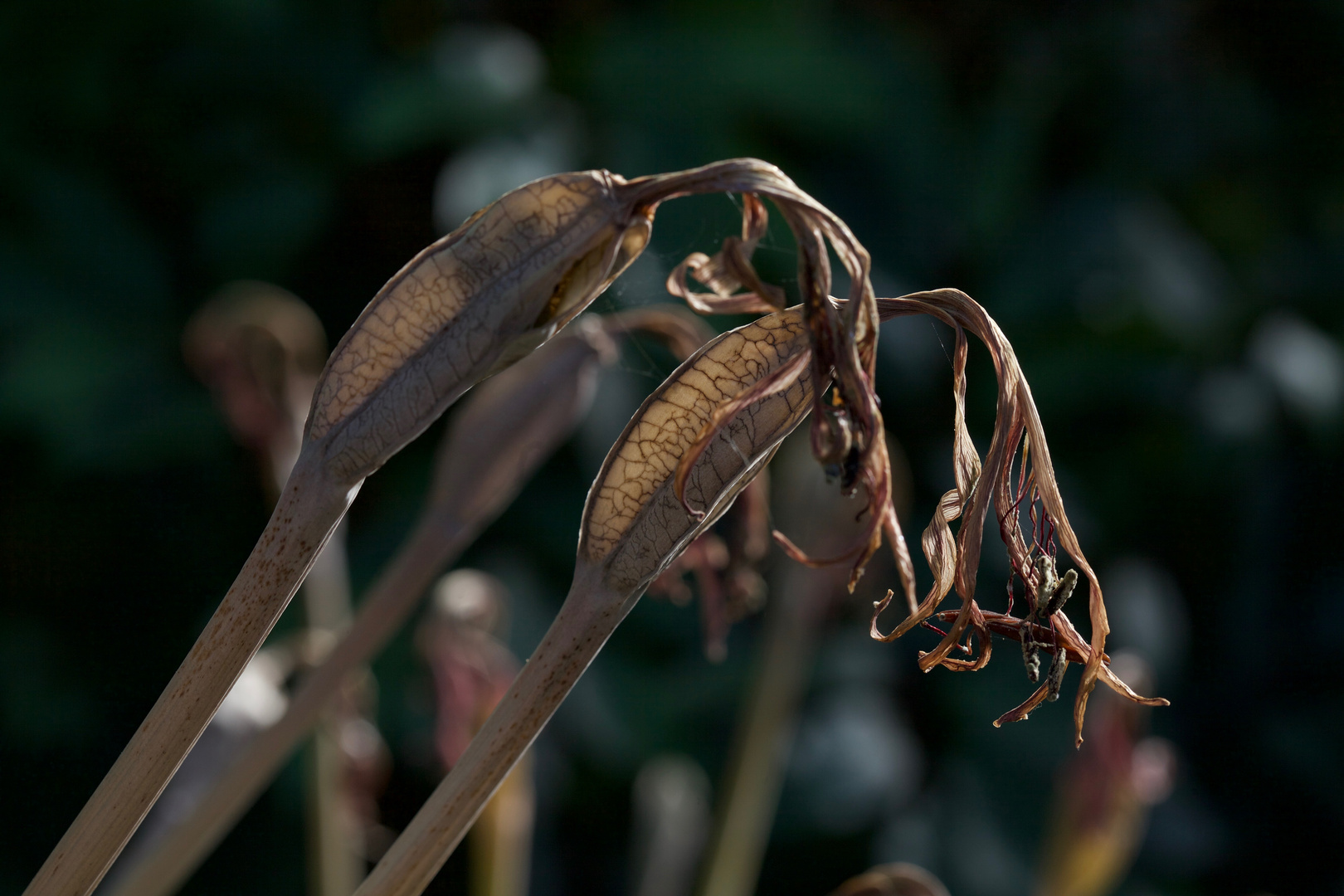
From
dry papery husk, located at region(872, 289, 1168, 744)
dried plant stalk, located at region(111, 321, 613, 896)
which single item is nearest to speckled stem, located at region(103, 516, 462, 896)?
dried plant stalk, located at region(111, 321, 613, 896)

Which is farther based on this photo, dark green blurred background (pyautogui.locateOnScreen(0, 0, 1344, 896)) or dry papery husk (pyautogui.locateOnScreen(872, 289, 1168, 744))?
dark green blurred background (pyautogui.locateOnScreen(0, 0, 1344, 896))

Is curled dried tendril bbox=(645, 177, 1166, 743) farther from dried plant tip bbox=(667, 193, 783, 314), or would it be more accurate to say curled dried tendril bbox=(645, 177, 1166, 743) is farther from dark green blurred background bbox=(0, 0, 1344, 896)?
dark green blurred background bbox=(0, 0, 1344, 896)

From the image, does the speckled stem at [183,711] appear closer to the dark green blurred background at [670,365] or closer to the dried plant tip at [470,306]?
the dried plant tip at [470,306]

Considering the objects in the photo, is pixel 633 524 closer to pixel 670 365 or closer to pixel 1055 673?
pixel 1055 673

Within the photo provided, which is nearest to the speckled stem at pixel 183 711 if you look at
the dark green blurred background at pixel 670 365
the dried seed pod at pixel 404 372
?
the dried seed pod at pixel 404 372

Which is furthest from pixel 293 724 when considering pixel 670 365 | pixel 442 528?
pixel 670 365
